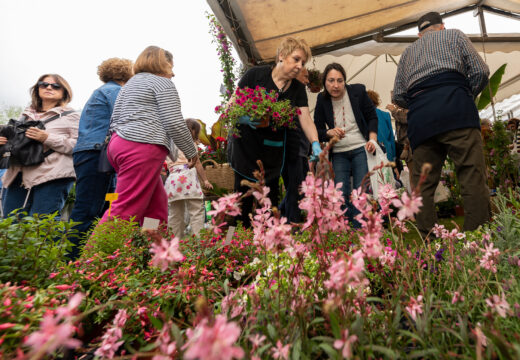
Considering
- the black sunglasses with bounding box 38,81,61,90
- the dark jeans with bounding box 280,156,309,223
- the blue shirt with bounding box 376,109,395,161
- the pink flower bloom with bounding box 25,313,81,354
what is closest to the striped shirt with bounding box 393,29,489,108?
the dark jeans with bounding box 280,156,309,223

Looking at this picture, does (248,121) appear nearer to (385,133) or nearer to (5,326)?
(5,326)

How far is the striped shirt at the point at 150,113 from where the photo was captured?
95.2 inches

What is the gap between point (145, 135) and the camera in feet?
7.89

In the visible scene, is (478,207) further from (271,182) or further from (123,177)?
(123,177)

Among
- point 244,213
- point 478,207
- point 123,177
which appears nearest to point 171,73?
point 123,177

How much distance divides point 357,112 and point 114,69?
260 centimetres

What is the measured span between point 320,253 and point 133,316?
2.37 feet

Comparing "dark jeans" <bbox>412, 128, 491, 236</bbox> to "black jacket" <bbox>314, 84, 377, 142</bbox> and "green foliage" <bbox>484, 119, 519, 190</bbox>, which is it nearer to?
"black jacket" <bbox>314, 84, 377, 142</bbox>

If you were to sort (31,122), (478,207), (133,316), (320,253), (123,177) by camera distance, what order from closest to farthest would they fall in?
(320,253)
(133,316)
(123,177)
(478,207)
(31,122)

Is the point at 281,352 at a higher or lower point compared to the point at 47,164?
lower

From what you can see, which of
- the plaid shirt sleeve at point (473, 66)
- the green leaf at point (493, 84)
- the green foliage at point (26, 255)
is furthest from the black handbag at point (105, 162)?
the green leaf at point (493, 84)

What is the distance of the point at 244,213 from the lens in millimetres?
3117

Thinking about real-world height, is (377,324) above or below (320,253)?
below

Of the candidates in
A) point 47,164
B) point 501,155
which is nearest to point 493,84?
point 501,155
